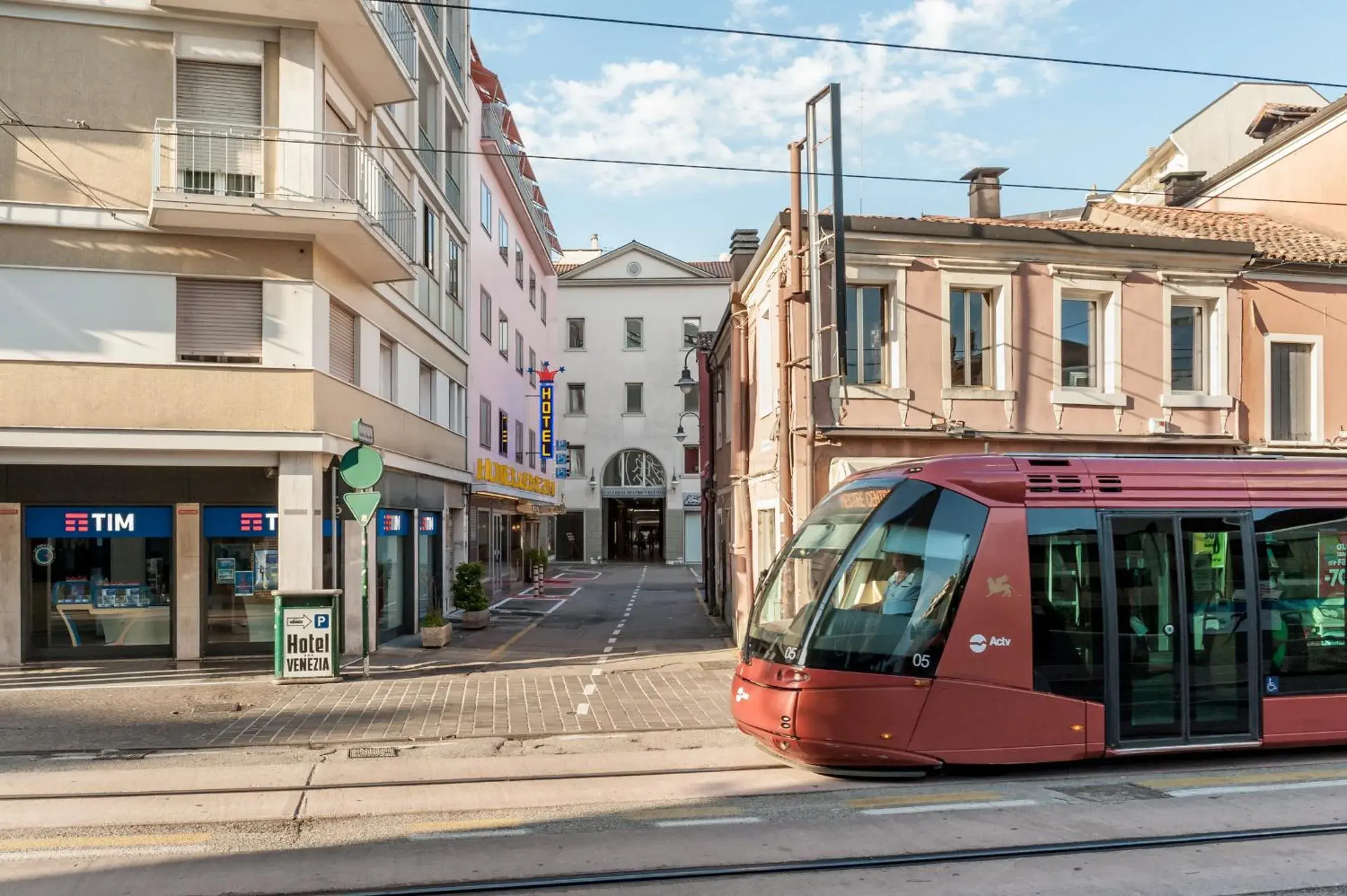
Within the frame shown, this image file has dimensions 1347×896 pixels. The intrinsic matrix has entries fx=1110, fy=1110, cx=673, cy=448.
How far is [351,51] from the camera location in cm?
1730

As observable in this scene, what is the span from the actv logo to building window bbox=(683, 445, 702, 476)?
133 feet

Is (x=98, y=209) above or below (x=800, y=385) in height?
above

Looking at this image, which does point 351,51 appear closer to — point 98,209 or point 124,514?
point 98,209

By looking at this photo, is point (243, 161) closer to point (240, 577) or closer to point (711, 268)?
point (240, 577)

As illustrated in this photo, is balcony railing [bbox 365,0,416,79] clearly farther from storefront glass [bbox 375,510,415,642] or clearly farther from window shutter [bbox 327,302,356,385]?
storefront glass [bbox 375,510,415,642]

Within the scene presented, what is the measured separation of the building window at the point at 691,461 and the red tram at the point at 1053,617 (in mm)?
45929

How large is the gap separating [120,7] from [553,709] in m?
11.6

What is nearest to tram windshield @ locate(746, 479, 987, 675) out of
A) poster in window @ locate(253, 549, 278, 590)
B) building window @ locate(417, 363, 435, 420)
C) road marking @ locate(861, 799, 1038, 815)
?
road marking @ locate(861, 799, 1038, 815)

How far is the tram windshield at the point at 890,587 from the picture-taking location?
8.88 m

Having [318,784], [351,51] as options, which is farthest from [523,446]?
[318,784]

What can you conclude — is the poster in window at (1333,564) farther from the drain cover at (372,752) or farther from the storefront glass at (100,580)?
the storefront glass at (100,580)

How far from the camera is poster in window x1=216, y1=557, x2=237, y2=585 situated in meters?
16.7

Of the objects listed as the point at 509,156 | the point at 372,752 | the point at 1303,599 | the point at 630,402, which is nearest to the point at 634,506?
the point at 630,402

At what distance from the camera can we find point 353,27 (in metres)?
16.4
